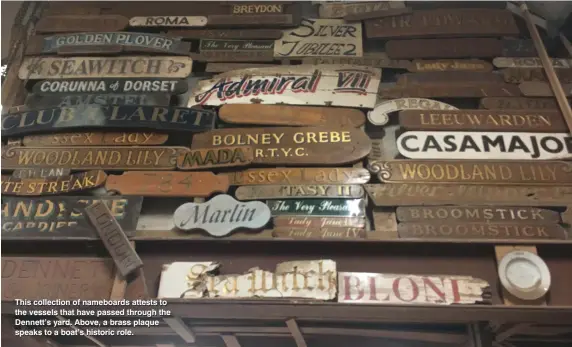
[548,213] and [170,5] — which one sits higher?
[170,5]

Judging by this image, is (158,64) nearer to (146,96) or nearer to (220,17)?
(146,96)

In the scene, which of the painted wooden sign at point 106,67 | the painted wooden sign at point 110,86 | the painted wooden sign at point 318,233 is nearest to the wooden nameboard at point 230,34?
the painted wooden sign at point 106,67

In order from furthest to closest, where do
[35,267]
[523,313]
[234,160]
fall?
[234,160] < [35,267] < [523,313]

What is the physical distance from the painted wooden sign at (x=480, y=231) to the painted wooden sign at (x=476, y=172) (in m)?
0.18

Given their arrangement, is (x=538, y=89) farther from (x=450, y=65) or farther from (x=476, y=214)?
(x=476, y=214)

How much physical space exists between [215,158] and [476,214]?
3.04ft

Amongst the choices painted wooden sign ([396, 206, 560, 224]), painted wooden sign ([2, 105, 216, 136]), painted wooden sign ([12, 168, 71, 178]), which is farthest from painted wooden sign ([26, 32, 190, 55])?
painted wooden sign ([396, 206, 560, 224])

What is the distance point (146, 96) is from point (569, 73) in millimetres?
1748

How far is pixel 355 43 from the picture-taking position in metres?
2.50

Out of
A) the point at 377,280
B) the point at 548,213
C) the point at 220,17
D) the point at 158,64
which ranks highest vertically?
the point at 220,17

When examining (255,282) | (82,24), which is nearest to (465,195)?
(255,282)

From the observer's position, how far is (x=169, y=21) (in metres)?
2.60

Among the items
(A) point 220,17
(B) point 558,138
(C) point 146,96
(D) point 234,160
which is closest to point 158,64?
(C) point 146,96

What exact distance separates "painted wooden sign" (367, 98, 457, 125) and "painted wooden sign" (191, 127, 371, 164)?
113 mm
